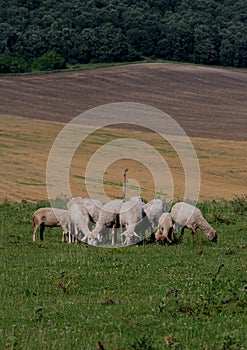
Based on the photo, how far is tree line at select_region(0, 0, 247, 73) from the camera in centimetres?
8869

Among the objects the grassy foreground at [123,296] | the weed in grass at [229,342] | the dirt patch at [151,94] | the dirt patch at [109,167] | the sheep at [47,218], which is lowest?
the dirt patch at [151,94]

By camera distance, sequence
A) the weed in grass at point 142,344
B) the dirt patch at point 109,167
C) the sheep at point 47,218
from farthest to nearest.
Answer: the dirt patch at point 109,167
the sheep at point 47,218
the weed in grass at point 142,344

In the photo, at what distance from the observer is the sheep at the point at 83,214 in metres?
18.5

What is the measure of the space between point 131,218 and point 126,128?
1522 inches

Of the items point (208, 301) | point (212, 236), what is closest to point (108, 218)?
point (212, 236)

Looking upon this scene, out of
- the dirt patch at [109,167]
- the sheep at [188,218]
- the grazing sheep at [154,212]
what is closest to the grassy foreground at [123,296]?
the sheep at [188,218]

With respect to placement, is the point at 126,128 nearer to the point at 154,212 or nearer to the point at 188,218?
the point at 154,212

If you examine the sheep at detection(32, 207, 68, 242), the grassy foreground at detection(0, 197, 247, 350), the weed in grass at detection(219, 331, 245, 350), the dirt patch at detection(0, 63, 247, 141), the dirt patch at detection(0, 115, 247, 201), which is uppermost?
the weed in grass at detection(219, 331, 245, 350)

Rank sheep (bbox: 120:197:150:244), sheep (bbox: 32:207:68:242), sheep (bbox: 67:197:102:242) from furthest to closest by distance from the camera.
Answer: sheep (bbox: 32:207:68:242), sheep (bbox: 67:197:102:242), sheep (bbox: 120:197:150:244)

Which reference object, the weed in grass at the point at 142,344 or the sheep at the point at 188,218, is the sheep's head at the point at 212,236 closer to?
the sheep at the point at 188,218

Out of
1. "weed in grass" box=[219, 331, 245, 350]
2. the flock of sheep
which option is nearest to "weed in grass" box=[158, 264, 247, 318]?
"weed in grass" box=[219, 331, 245, 350]

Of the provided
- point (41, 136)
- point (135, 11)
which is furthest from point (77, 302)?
point (135, 11)

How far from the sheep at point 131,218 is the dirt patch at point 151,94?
36.2 metres

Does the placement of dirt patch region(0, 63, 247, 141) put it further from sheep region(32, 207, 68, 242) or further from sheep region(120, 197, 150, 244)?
sheep region(32, 207, 68, 242)
